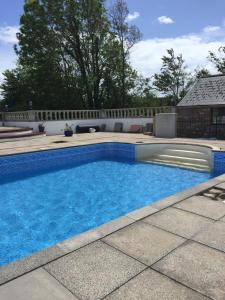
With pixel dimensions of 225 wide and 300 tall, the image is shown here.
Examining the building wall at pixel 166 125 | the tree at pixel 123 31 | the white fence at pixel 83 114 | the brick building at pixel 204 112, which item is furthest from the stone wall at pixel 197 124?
the tree at pixel 123 31

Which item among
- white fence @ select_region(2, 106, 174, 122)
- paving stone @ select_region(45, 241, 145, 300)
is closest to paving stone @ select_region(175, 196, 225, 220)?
paving stone @ select_region(45, 241, 145, 300)

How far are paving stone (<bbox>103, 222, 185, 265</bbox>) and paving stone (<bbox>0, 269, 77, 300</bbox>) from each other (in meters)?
1.01

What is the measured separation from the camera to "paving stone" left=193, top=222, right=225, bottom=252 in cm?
353

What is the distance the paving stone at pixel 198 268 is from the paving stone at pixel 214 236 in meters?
0.14

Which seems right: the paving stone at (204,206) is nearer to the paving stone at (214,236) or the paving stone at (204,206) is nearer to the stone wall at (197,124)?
the paving stone at (214,236)

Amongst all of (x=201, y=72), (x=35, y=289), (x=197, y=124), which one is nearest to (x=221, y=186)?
(x=35, y=289)

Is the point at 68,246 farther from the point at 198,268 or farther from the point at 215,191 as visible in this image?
the point at 215,191

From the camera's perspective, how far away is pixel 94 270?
3020 mm

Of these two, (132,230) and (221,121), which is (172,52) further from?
(132,230)

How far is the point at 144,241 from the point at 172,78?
1317 inches

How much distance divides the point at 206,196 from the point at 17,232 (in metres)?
4.20

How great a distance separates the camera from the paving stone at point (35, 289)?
8.51 feet

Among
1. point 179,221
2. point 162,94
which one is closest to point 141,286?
point 179,221

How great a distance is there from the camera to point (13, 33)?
2856cm
